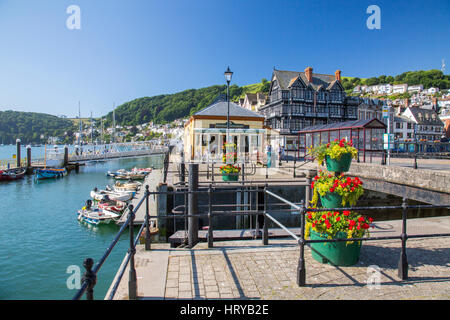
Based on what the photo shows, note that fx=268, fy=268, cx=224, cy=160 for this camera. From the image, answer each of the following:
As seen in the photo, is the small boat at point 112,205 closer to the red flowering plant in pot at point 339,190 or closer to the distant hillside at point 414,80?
the red flowering plant in pot at point 339,190

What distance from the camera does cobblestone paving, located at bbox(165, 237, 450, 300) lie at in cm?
347

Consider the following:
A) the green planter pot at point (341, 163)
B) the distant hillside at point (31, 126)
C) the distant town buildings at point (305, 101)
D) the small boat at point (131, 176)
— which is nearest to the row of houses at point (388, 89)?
the distant town buildings at point (305, 101)

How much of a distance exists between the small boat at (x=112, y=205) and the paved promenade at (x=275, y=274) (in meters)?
15.9

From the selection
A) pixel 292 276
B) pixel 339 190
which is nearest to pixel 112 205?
pixel 292 276

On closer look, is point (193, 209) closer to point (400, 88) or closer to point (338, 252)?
point (338, 252)

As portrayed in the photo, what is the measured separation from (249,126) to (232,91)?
149 meters

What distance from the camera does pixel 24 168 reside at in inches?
1639

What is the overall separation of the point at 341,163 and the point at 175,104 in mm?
178830

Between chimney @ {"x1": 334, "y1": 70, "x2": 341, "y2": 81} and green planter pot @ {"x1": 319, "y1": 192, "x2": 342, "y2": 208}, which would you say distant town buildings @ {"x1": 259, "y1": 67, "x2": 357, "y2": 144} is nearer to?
chimney @ {"x1": 334, "y1": 70, "x2": 341, "y2": 81}

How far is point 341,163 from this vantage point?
4.64 meters

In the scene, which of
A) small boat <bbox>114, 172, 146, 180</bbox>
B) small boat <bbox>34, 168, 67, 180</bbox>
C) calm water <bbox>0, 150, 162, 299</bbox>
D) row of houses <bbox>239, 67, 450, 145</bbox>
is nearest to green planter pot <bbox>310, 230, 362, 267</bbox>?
calm water <bbox>0, 150, 162, 299</bbox>

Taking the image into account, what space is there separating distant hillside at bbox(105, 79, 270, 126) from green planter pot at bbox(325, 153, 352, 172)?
15143 cm
